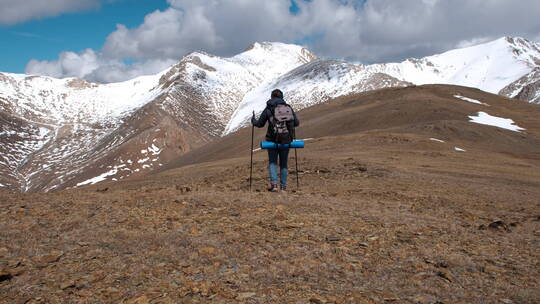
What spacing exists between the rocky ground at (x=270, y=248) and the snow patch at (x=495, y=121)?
3677 centimetres

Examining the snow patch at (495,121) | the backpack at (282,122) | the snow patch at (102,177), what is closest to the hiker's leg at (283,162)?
the backpack at (282,122)

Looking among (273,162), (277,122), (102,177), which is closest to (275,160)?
(273,162)

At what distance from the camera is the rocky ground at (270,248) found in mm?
5750

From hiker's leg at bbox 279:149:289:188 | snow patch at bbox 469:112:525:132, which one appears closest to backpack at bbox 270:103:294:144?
hiker's leg at bbox 279:149:289:188

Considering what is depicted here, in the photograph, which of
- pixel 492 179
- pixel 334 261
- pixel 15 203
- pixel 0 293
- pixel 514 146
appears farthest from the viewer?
pixel 514 146

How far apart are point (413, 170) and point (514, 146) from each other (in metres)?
23.0

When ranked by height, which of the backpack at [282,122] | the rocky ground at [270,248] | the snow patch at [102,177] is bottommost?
the snow patch at [102,177]

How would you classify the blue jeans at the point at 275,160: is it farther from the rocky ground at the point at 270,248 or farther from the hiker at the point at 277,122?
the rocky ground at the point at 270,248

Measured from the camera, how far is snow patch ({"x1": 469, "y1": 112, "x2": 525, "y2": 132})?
45.9m

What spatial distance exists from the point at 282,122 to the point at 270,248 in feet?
17.9

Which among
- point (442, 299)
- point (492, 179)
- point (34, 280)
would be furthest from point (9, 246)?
point (492, 179)

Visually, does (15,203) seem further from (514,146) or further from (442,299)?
(514,146)

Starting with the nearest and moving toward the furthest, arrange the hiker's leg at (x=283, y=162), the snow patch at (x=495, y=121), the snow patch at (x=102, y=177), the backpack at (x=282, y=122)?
the backpack at (x=282, y=122), the hiker's leg at (x=283, y=162), the snow patch at (x=495, y=121), the snow patch at (x=102, y=177)

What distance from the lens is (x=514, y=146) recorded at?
36.2 meters
